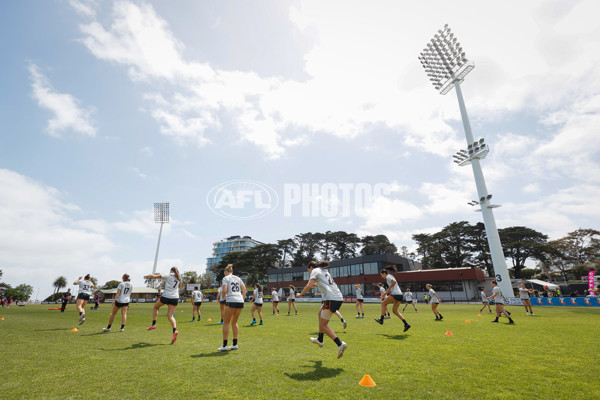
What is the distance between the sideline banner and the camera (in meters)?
25.7

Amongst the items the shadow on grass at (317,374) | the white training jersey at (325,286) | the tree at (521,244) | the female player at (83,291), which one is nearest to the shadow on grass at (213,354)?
the shadow on grass at (317,374)

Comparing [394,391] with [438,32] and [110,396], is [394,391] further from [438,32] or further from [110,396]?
[438,32]

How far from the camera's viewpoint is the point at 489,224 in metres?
36.8

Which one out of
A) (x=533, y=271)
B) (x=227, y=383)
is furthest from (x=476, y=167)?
(x=533, y=271)

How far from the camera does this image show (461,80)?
40750 mm

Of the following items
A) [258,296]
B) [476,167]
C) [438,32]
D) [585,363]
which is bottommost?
[585,363]

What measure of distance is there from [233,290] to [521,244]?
72.2 meters

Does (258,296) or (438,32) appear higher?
(438,32)

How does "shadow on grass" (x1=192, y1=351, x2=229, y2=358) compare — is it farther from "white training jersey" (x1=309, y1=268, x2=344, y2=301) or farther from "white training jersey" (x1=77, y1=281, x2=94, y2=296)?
"white training jersey" (x1=77, y1=281, x2=94, y2=296)

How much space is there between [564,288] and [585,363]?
2113 inches


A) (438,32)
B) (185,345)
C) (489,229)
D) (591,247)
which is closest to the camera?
(185,345)

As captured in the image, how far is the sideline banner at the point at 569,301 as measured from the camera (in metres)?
25.7

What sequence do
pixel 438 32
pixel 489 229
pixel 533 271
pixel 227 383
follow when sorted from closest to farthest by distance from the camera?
1. pixel 227 383
2. pixel 489 229
3. pixel 438 32
4. pixel 533 271

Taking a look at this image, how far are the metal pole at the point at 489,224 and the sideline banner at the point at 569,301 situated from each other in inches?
186
